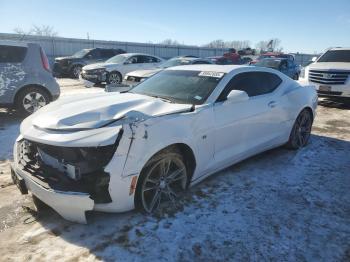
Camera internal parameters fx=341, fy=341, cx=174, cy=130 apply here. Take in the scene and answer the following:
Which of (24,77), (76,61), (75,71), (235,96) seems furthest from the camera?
(76,61)

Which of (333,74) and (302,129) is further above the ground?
(333,74)

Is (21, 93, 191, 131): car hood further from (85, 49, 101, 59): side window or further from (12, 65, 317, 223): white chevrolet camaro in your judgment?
(85, 49, 101, 59): side window

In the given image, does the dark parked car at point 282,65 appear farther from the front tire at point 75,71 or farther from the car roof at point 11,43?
the car roof at point 11,43

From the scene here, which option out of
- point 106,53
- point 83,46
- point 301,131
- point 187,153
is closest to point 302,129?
point 301,131

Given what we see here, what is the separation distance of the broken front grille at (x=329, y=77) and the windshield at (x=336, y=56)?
46.1 inches

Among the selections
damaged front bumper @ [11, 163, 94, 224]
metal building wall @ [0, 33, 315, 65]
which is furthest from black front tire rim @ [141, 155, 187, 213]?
metal building wall @ [0, 33, 315, 65]

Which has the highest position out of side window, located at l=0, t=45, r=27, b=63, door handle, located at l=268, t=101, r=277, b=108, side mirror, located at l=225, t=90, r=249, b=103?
side window, located at l=0, t=45, r=27, b=63

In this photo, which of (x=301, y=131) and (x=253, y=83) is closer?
(x=253, y=83)

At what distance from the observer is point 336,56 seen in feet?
37.3

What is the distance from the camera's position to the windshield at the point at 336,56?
11084mm

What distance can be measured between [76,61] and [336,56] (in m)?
13.1

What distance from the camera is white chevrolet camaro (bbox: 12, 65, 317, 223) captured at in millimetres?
3029

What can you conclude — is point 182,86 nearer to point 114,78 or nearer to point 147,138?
point 147,138

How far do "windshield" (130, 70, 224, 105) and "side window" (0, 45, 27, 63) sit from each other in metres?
4.16
